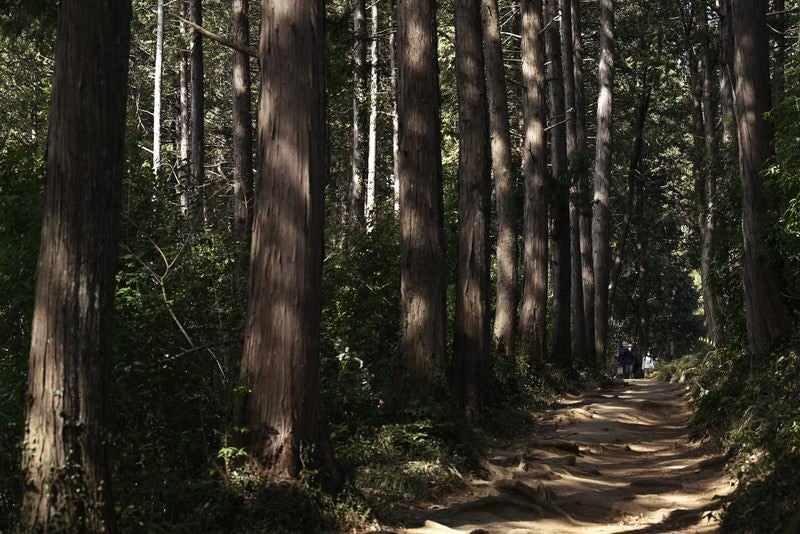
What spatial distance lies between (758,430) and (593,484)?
75.1 inches

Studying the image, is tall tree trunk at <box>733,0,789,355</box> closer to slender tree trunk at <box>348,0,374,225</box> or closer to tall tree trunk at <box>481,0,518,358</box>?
tall tree trunk at <box>481,0,518,358</box>

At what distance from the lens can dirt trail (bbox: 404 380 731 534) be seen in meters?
9.77

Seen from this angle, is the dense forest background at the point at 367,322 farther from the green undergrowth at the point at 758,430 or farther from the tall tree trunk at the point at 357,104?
the tall tree trunk at the point at 357,104

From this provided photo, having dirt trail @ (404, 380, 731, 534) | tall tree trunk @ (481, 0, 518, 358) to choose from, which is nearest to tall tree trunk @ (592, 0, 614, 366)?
tall tree trunk @ (481, 0, 518, 358)

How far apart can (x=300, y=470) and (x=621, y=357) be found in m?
31.4

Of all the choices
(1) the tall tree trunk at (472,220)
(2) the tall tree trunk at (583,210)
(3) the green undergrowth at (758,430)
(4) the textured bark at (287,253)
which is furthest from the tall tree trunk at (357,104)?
(4) the textured bark at (287,253)

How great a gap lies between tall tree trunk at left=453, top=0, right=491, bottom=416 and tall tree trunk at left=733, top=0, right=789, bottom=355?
376 cm

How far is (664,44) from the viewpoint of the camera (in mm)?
37688

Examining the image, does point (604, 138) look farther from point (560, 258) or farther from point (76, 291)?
point (76, 291)

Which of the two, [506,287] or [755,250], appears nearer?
[755,250]

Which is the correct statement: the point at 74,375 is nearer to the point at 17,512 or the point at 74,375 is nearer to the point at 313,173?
the point at 17,512

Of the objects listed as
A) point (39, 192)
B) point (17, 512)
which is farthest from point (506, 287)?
point (17, 512)

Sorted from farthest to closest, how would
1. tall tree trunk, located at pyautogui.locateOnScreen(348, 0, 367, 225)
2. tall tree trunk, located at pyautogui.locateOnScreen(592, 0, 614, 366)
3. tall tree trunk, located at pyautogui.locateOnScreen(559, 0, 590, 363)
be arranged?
tall tree trunk, located at pyautogui.locateOnScreen(592, 0, 614, 366)
tall tree trunk, located at pyautogui.locateOnScreen(559, 0, 590, 363)
tall tree trunk, located at pyautogui.locateOnScreen(348, 0, 367, 225)

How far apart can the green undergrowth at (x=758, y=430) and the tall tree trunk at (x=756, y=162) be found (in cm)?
65
